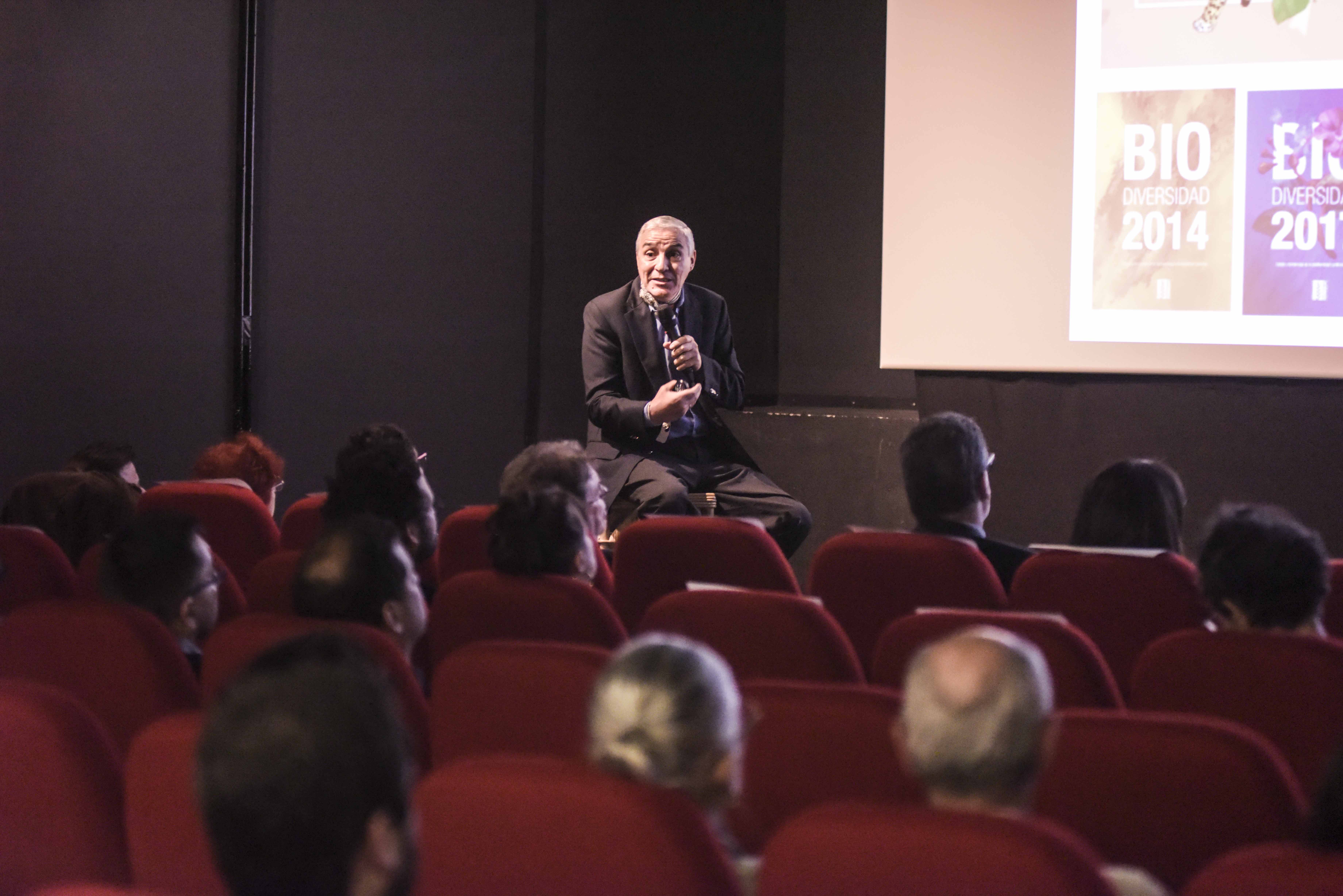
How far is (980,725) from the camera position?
122 cm

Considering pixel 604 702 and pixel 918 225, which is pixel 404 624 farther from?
pixel 918 225

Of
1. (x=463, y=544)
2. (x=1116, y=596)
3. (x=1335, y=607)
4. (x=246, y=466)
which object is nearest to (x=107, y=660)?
(x=463, y=544)

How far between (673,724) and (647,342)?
3738 mm

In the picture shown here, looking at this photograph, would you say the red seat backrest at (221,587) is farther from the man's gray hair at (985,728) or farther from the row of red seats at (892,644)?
the man's gray hair at (985,728)

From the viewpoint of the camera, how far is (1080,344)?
5.25 metres

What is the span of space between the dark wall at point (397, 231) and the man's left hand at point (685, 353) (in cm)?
144

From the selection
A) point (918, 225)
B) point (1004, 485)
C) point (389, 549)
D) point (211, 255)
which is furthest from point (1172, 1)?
point (389, 549)

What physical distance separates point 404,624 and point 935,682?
1.15 metres

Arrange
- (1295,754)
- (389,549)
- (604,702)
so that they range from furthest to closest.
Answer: (389,549) < (1295,754) < (604,702)

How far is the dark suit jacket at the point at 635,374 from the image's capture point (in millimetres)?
4918

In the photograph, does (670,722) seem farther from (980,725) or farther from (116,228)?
(116,228)

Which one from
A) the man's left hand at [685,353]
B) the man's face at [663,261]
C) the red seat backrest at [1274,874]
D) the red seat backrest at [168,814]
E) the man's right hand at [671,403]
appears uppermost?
the man's face at [663,261]

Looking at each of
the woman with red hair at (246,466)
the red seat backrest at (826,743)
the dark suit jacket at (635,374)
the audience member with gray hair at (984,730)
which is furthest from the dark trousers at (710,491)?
the audience member with gray hair at (984,730)

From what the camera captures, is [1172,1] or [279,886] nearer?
[279,886]
